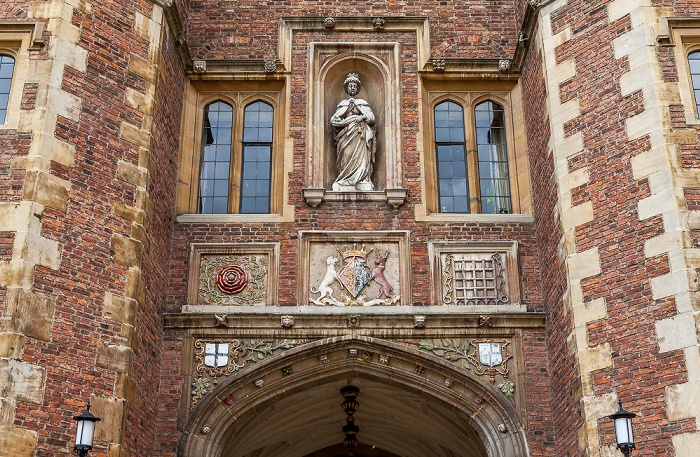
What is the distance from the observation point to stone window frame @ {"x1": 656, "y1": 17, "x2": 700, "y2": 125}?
1132 centimetres

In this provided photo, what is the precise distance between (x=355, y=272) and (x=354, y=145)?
82.3 inches

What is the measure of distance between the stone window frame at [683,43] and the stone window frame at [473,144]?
2.77 meters

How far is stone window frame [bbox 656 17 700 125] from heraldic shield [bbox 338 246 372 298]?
455 cm

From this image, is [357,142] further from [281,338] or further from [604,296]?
[604,296]

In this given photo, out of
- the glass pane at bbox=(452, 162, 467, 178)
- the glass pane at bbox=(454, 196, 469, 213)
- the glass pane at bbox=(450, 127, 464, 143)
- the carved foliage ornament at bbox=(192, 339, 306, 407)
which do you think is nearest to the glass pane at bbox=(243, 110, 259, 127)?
the glass pane at bbox=(450, 127, 464, 143)

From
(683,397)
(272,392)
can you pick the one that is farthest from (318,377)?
(683,397)

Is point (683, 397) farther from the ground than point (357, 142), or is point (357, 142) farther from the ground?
point (357, 142)

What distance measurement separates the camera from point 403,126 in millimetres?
13773

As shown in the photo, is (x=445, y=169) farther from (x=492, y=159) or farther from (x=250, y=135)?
(x=250, y=135)

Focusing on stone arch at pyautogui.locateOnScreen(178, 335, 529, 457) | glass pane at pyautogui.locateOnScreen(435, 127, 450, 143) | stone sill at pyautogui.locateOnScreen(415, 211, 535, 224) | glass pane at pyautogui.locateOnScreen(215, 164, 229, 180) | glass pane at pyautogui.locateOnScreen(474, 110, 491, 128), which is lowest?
stone arch at pyautogui.locateOnScreen(178, 335, 529, 457)

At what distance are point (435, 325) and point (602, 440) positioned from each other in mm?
2789

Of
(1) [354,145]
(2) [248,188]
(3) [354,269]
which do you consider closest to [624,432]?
(3) [354,269]

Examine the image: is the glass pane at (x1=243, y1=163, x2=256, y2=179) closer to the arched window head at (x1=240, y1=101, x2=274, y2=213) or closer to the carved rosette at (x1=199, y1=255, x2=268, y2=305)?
the arched window head at (x1=240, y1=101, x2=274, y2=213)

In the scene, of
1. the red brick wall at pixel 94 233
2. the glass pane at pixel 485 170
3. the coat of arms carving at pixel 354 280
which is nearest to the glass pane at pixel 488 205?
the glass pane at pixel 485 170
